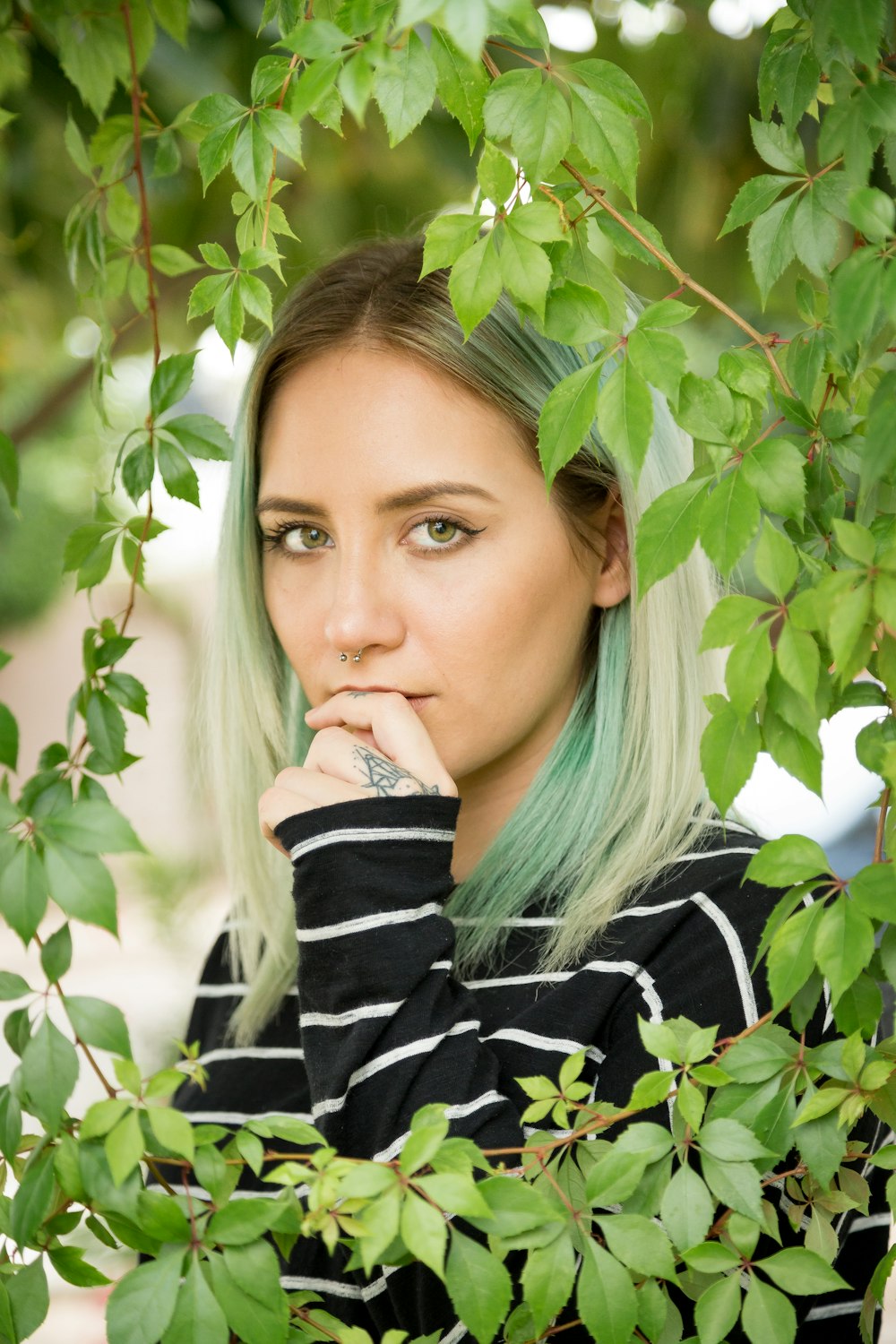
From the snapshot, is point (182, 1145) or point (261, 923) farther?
point (261, 923)

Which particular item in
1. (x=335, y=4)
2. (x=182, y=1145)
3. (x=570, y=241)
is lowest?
(x=182, y=1145)

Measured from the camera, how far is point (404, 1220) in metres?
0.75

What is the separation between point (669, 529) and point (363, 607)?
23.1 inches

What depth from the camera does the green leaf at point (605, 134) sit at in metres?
0.90

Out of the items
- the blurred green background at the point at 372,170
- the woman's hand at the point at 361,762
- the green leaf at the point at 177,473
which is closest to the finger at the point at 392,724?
the woman's hand at the point at 361,762

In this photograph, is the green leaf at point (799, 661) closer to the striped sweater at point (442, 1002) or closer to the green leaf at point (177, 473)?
the striped sweater at point (442, 1002)

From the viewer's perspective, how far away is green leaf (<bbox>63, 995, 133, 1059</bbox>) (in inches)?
31.4

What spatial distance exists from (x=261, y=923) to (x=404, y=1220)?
1.14 metres

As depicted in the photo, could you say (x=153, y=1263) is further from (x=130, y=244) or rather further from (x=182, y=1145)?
(x=130, y=244)

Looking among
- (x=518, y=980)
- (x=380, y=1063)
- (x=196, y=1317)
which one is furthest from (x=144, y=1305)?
(x=518, y=980)

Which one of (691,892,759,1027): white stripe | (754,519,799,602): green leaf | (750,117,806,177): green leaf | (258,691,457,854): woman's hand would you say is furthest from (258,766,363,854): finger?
(750,117,806,177): green leaf

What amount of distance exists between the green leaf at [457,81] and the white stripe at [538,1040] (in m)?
0.81

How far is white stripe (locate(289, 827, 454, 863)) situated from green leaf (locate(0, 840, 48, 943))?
435mm

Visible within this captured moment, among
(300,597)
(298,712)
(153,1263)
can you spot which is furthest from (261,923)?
(153,1263)
